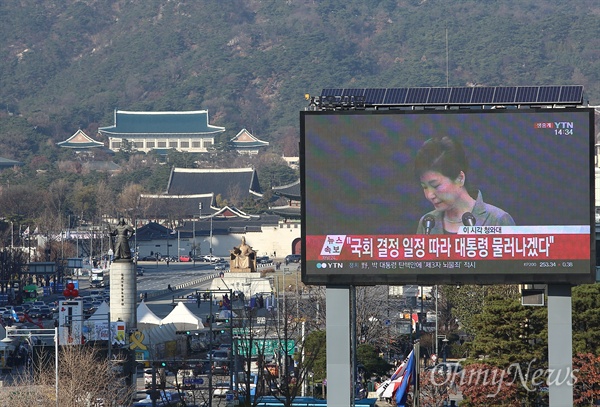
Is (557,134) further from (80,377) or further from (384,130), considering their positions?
(80,377)

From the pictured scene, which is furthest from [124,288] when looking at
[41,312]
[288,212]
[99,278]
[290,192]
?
[290,192]

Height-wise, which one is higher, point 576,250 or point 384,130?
point 384,130

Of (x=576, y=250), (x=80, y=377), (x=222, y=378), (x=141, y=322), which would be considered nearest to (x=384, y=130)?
(x=576, y=250)

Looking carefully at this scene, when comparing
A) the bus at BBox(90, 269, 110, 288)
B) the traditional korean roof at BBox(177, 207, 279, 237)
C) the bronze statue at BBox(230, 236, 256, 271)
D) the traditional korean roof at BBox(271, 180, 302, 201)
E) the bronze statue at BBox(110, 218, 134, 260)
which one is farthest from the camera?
the traditional korean roof at BBox(177, 207, 279, 237)

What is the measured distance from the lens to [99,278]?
9494cm

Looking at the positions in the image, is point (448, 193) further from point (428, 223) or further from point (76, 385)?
point (76, 385)

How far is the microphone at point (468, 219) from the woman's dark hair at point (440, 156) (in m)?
0.69

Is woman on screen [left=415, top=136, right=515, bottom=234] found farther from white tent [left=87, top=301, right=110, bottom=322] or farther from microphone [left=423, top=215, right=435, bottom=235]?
white tent [left=87, top=301, right=110, bottom=322]

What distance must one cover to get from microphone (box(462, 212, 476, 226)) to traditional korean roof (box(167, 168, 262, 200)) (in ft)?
425

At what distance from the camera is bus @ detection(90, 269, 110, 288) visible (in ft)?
303

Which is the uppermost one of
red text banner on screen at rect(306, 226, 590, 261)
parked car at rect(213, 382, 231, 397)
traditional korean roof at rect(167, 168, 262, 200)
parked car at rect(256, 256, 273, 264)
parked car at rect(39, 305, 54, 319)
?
traditional korean roof at rect(167, 168, 262, 200)

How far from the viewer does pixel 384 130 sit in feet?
97.1

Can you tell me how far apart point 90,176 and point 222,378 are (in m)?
121

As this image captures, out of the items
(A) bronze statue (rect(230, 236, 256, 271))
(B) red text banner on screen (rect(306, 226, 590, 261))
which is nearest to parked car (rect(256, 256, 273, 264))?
(A) bronze statue (rect(230, 236, 256, 271))
